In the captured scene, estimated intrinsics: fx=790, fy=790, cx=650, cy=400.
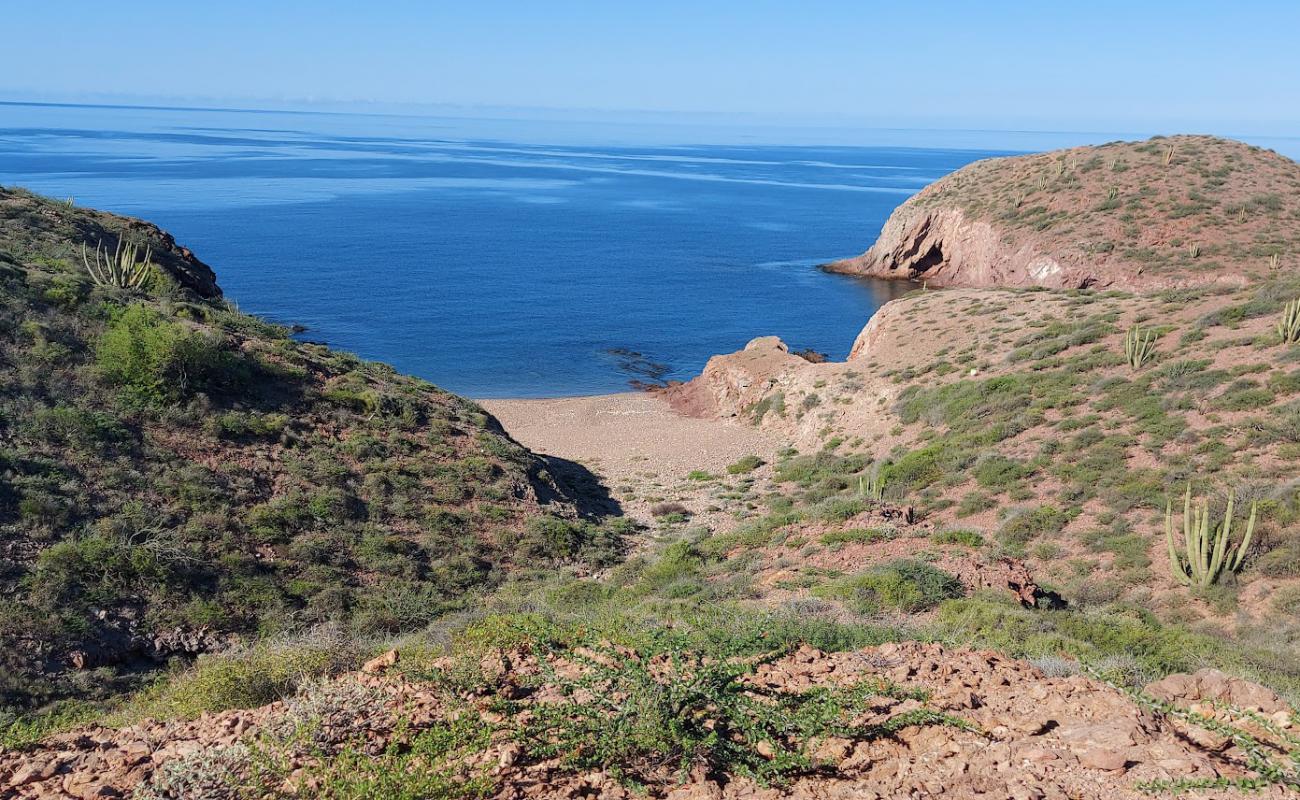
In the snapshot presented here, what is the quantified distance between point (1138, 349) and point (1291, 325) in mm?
3498

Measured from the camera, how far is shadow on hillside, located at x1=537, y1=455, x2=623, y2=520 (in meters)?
20.2

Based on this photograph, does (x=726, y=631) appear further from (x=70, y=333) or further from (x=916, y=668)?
(x=70, y=333)

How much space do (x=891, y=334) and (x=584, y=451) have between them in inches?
566

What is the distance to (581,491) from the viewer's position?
22406 millimetres

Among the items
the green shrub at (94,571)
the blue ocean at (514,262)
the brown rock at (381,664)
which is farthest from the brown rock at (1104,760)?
the blue ocean at (514,262)

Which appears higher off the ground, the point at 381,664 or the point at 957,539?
the point at 381,664

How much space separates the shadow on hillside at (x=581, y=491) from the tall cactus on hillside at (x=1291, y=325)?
17.8 meters

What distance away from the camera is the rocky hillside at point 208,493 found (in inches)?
462

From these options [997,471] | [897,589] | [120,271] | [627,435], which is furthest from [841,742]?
[120,271]

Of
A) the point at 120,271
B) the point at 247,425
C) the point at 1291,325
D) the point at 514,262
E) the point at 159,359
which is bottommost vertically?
the point at 247,425

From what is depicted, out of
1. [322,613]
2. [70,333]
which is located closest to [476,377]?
[70,333]

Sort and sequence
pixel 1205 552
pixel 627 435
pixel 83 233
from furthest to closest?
pixel 627 435
pixel 83 233
pixel 1205 552

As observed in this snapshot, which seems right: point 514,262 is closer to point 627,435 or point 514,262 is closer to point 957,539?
point 627,435

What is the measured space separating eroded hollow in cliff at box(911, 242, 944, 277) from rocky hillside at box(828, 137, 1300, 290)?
0.32 feet
